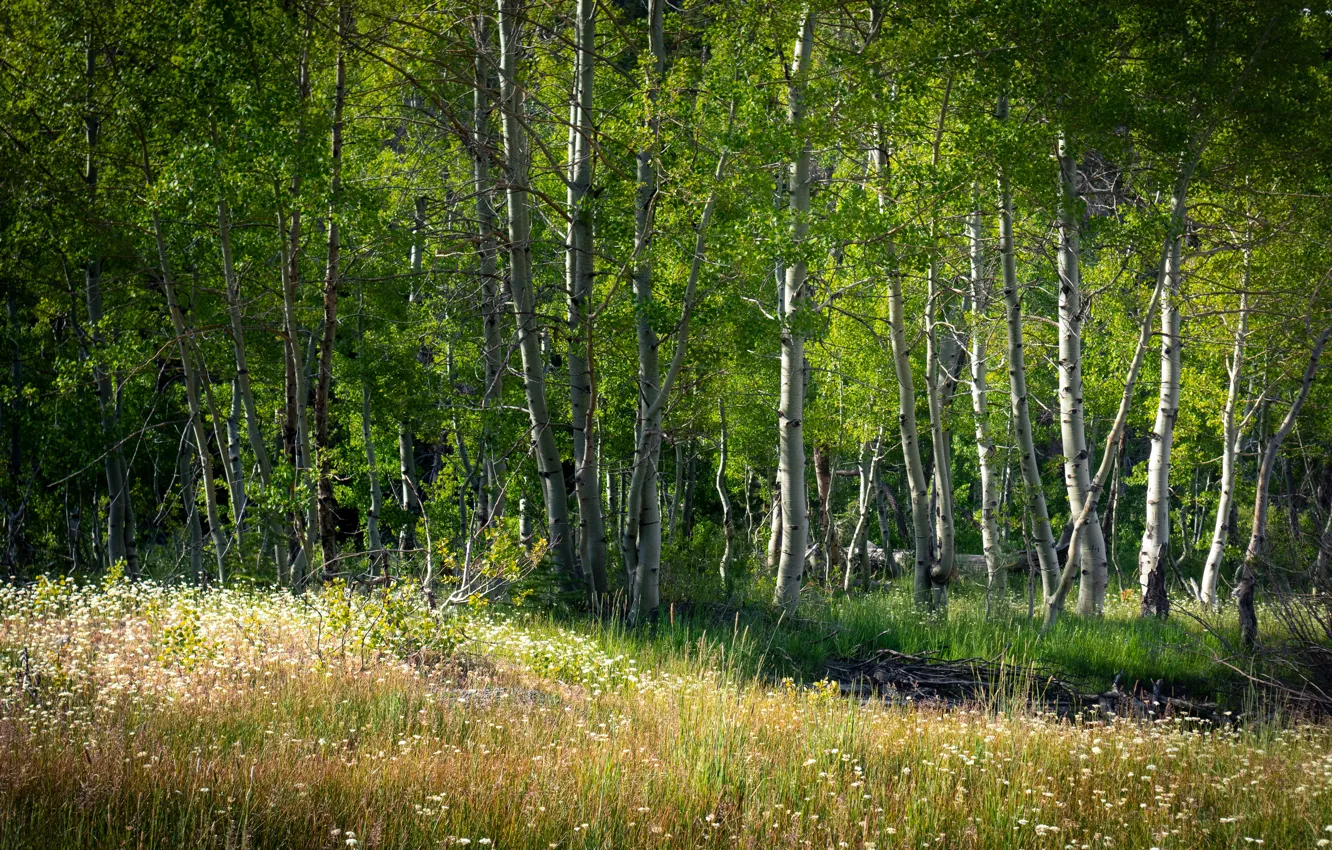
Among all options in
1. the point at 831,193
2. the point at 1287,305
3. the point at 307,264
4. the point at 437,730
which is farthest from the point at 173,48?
the point at 1287,305

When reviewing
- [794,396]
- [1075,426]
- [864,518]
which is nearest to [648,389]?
[794,396]

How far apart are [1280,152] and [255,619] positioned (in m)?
11.9

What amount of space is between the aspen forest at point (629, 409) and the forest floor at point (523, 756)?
1.5 inches

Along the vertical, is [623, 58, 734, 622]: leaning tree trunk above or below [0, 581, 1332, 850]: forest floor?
above

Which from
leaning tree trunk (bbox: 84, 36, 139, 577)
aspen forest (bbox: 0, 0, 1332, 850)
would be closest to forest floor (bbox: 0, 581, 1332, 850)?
aspen forest (bbox: 0, 0, 1332, 850)

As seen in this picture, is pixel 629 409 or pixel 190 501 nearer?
pixel 629 409

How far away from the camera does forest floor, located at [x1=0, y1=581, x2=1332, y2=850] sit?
4457 millimetres

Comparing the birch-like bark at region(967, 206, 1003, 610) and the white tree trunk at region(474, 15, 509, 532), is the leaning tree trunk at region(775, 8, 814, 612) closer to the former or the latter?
the white tree trunk at region(474, 15, 509, 532)

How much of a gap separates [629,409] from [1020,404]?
291 inches

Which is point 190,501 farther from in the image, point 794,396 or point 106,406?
point 794,396

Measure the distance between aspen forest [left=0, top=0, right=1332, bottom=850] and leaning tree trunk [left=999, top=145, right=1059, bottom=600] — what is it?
0.31ft

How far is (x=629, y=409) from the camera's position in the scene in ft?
62.0

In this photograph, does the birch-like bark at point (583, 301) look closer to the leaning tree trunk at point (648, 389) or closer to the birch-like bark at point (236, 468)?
the leaning tree trunk at point (648, 389)

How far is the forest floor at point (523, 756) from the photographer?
4457 mm
